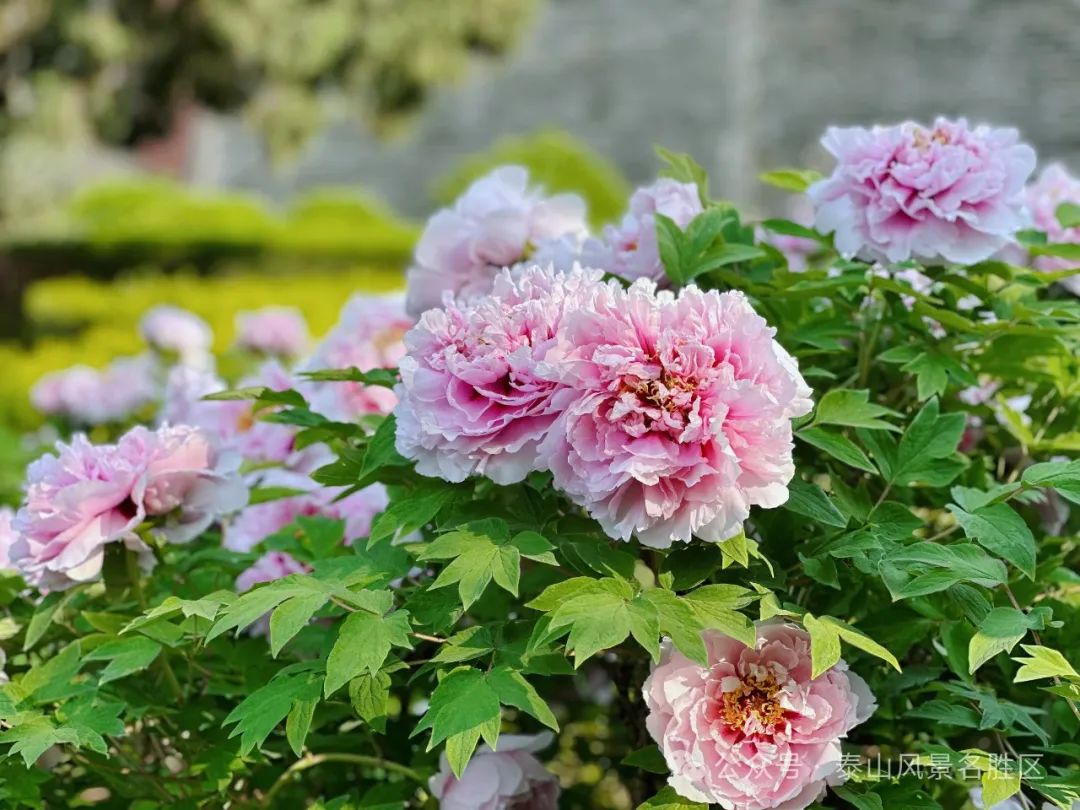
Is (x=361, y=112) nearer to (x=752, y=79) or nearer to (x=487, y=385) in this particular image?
(x=752, y=79)

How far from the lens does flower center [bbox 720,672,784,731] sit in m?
1.04

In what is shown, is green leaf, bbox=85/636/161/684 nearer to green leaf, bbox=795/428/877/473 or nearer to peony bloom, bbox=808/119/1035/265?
green leaf, bbox=795/428/877/473

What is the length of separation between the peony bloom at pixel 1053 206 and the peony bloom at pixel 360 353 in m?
0.82

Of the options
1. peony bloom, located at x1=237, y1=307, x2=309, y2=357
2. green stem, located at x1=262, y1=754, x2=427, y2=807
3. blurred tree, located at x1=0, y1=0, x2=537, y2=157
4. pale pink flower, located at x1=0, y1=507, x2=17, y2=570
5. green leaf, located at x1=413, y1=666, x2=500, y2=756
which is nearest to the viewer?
green leaf, located at x1=413, y1=666, x2=500, y2=756

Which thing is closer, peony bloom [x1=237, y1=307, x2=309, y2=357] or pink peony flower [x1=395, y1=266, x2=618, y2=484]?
pink peony flower [x1=395, y1=266, x2=618, y2=484]

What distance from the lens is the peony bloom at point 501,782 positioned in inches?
45.9

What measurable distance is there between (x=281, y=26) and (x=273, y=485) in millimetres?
9886

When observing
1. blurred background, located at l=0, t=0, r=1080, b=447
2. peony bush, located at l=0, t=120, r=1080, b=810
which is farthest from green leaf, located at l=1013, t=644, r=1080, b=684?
blurred background, located at l=0, t=0, r=1080, b=447

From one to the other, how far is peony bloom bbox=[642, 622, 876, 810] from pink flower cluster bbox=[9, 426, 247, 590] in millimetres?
550

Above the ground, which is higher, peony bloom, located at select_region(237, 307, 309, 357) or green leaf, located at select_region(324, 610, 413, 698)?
green leaf, located at select_region(324, 610, 413, 698)

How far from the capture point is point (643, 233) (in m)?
1.34

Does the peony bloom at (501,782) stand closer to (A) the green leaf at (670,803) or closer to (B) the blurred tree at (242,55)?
(A) the green leaf at (670,803)

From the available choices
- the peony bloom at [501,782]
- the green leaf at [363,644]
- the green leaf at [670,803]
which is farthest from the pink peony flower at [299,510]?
the green leaf at [670,803]

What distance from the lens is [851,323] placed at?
1404 millimetres
